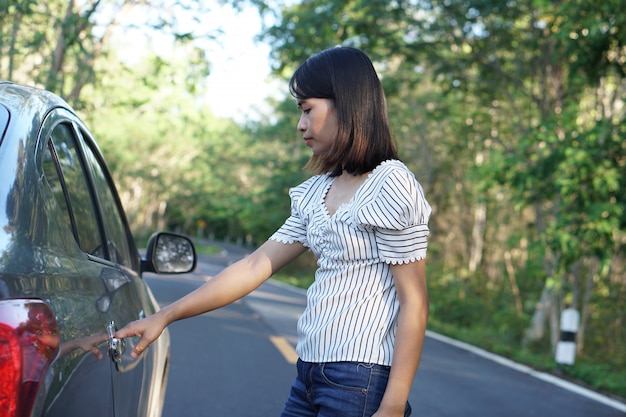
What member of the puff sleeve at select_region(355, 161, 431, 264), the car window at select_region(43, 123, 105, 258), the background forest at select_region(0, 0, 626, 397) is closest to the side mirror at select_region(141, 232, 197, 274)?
the car window at select_region(43, 123, 105, 258)

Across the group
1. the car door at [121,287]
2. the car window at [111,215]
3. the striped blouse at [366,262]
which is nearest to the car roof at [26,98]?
the car door at [121,287]

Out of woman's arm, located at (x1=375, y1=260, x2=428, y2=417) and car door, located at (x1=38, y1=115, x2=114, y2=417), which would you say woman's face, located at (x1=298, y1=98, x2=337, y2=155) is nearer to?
woman's arm, located at (x1=375, y1=260, x2=428, y2=417)

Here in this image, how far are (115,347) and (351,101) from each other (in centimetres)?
90

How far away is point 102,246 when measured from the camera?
3.09m

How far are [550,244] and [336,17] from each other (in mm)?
5182

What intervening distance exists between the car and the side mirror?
524mm

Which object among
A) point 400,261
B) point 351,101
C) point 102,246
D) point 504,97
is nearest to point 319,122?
point 351,101

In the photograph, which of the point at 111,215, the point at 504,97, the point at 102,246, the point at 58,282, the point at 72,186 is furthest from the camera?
the point at 504,97

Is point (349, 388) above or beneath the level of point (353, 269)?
beneath

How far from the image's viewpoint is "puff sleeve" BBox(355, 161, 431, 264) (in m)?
2.32

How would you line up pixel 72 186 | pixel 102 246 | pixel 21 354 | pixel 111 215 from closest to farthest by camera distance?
pixel 21 354 < pixel 72 186 < pixel 102 246 < pixel 111 215

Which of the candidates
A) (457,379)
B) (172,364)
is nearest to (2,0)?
(172,364)

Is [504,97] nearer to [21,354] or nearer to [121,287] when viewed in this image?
[121,287]

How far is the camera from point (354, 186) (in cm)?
250
